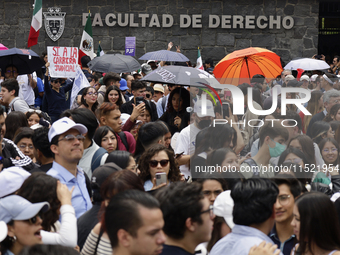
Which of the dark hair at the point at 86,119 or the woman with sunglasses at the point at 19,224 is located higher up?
the dark hair at the point at 86,119

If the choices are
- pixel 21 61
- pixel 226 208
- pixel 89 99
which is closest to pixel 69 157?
pixel 226 208

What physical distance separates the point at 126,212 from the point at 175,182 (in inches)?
26.7

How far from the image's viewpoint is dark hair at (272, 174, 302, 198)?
402cm

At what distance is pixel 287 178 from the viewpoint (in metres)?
4.09

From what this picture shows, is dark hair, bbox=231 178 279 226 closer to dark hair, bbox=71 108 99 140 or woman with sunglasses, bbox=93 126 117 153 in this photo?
dark hair, bbox=71 108 99 140

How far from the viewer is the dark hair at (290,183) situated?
4016 millimetres

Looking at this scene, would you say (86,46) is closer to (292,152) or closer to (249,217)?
(292,152)

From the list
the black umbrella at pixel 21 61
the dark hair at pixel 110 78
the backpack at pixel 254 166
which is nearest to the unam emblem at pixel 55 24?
the black umbrella at pixel 21 61

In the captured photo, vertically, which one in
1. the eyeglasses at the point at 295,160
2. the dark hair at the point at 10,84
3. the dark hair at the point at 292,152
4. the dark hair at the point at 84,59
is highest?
the dark hair at the point at 84,59

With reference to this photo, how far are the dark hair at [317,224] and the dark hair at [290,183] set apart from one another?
52 centimetres

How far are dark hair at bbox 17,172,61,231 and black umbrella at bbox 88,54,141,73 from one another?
6.47 meters

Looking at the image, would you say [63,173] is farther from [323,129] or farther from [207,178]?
[323,129]

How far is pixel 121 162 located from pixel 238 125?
1.52 metres

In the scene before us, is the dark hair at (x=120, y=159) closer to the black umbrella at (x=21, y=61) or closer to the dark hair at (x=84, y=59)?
the black umbrella at (x=21, y=61)
